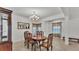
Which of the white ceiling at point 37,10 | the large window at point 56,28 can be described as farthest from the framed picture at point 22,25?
the large window at point 56,28

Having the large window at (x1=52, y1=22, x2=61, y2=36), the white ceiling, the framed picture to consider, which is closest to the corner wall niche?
the white ceiling

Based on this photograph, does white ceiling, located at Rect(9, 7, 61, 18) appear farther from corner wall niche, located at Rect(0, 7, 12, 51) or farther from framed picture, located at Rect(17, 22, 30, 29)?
corner wall niche, located at Rect(0, 7, 12, 51)

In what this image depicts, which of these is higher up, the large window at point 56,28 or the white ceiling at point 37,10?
the white ceiling at point 37,10

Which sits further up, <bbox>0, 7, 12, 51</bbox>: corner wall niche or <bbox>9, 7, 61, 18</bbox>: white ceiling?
<bbox>9, 7, 61, 18</bbox>: white ceiling

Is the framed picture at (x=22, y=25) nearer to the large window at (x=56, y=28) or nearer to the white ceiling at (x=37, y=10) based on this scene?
the white ceiling at (x=37, y=10)

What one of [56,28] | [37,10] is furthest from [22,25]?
[56,28]

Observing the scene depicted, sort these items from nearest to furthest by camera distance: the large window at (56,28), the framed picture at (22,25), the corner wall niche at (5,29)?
the corner wall niche at (5,29), the framed picture at (22,25), the large window at (56,28)
